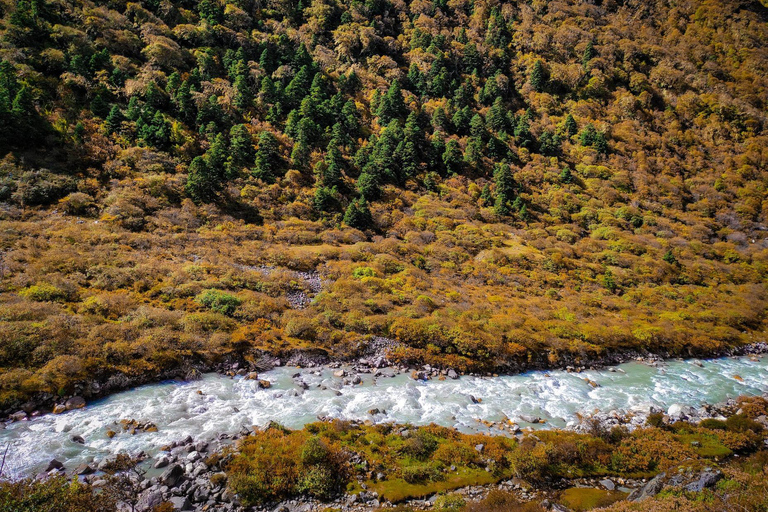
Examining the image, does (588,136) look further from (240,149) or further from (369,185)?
(240,149)

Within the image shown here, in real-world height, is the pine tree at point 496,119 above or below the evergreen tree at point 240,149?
above

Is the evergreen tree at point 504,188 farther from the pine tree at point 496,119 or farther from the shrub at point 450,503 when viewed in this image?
the shrub at point 450,503

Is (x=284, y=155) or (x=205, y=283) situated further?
(x=284, y=155)

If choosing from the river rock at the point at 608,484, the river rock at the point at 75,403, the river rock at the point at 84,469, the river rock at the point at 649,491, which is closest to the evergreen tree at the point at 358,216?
the river rock at the point at 75,403

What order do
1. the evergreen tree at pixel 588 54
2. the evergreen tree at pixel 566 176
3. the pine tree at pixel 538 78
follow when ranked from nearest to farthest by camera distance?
1. the evergreen tree at pixel 566 176
2. the pine tree at pixel 538 78
3. the evergreen tree at pixel 588 54

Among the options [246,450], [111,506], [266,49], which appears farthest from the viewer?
[266,49]

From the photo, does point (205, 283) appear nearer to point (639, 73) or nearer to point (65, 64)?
point (65, 64)

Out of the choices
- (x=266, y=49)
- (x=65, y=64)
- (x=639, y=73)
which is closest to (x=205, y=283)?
(x=65, y=64)
